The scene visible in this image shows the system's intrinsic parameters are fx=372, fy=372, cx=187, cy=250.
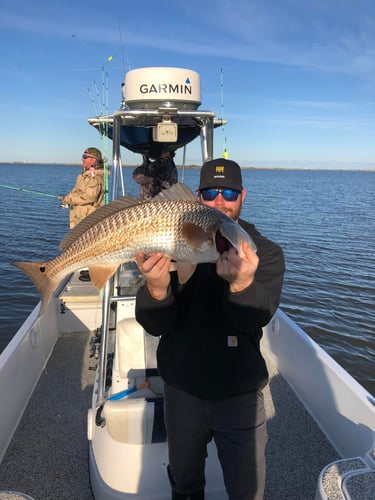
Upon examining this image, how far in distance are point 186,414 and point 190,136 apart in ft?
15.1

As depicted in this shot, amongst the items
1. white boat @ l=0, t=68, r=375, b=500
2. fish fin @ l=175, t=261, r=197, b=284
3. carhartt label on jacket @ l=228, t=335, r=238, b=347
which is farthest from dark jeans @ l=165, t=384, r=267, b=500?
fish fin @ l=175, t=261, r=197, b=284

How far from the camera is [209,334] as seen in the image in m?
2.42

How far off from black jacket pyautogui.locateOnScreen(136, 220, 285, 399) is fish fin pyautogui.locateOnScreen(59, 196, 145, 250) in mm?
578

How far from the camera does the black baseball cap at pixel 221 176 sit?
107 inches

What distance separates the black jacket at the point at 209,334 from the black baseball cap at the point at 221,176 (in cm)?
45

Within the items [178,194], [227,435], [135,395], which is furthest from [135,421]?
[178,194]

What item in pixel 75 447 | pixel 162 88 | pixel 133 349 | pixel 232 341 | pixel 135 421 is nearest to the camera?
pixel 232 341

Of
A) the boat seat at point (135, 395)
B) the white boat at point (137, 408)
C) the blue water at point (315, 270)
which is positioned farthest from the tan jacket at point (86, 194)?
the boat seat at point (135, 395)

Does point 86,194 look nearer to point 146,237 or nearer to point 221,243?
point 146,237

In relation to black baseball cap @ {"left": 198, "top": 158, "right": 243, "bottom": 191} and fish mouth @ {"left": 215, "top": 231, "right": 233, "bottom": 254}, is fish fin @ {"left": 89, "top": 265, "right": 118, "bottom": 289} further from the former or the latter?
black baseball cap @ {"left": 198, "top": 158, "right": 243, "bottom": 191}

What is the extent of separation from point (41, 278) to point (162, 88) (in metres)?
2.88

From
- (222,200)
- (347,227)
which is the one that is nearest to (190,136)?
(222,200)

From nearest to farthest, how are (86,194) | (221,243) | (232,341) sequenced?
(221,243) < (232,341) < (86,194)

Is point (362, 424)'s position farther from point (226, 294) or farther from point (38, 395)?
point (38, 395)
